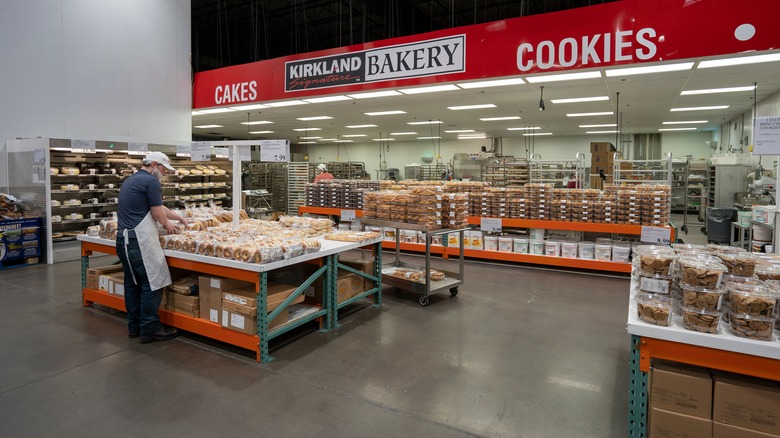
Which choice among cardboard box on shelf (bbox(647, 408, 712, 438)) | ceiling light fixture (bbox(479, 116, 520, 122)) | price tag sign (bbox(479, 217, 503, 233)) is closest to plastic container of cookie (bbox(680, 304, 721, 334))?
cardboard box on shelf (bbox(647, 408, 712, 438))

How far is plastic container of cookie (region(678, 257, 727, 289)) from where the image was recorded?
222 cm

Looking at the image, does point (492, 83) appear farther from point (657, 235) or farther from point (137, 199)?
point (137, 199)

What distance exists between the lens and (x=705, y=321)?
2.17m

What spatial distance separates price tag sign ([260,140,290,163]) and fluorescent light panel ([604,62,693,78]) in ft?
19.1

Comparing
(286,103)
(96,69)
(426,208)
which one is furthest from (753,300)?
(96,69)

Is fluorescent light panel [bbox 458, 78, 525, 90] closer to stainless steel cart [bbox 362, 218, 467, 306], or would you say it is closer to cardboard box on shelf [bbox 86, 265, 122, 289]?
stainless steel cart [bbox 362, 218, 467, 306]

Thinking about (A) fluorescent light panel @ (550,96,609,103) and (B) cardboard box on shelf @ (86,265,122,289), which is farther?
(A) fluorescent light panel @ (550,96,609,103)

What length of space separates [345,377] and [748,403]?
8.38ft

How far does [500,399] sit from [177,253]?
128 inches

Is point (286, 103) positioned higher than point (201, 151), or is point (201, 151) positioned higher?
point (286, 103)

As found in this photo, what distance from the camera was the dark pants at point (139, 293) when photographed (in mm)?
4227

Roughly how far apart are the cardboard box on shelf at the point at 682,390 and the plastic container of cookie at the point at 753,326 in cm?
27

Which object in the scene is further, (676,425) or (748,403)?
(676,425)

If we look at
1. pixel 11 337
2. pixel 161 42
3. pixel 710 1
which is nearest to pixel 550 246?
pixel 710 1
